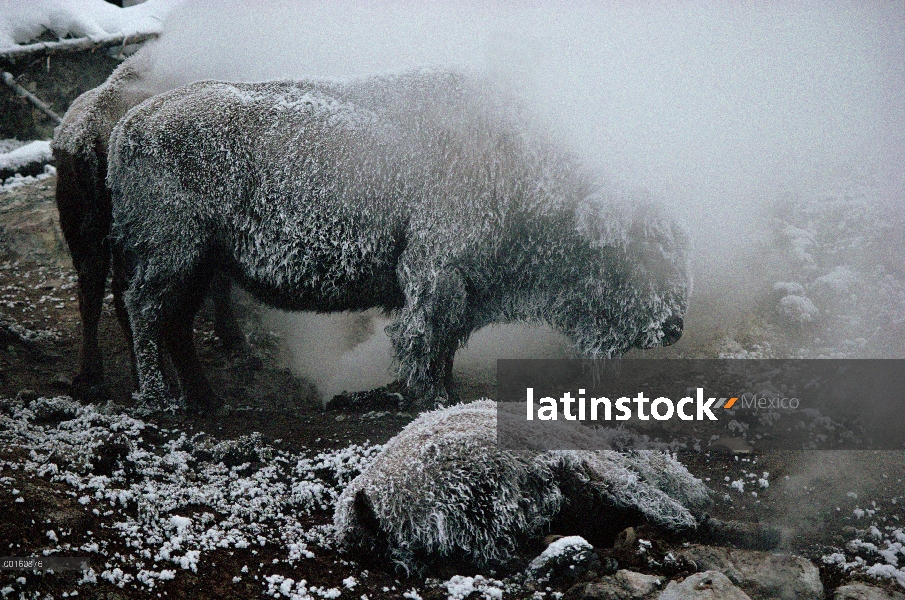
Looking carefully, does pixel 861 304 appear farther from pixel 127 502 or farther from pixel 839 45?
pixel 127 502

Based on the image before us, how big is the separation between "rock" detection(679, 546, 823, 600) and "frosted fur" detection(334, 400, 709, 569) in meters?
0.26

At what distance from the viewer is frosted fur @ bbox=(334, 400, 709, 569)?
3359 mm

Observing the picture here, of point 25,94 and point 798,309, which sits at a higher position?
point 25,94

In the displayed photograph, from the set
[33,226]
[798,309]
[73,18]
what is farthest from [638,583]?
[73,18]

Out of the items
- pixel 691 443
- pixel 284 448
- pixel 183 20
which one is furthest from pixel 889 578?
pixel 183 20

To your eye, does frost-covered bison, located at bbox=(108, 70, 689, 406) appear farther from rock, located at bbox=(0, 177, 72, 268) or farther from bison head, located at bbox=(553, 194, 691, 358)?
rock, located at bbox=(0, 177, 72, 268)

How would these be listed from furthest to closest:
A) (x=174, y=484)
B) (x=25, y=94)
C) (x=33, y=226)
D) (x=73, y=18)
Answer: (x=73, y=18) < (x=25, y=94) < (x=33, y=226) < (x=174, y=484)

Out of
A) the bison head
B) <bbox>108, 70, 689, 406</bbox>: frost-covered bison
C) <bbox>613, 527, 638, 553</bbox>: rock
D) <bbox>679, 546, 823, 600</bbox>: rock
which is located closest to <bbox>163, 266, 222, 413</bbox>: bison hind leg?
<bbox>108, 70, 689, 406</bbox>: frost-covered bison

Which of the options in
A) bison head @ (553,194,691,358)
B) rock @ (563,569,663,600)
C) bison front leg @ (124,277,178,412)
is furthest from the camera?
bison front leg @ (124,277,178,412)

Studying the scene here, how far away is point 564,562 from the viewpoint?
324cm

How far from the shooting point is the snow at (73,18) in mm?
8836

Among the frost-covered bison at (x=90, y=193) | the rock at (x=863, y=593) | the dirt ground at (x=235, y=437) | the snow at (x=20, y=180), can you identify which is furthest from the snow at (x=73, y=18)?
the rock at (x=863, y=593)

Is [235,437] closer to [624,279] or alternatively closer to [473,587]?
[473,587]

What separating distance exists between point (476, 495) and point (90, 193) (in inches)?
148
